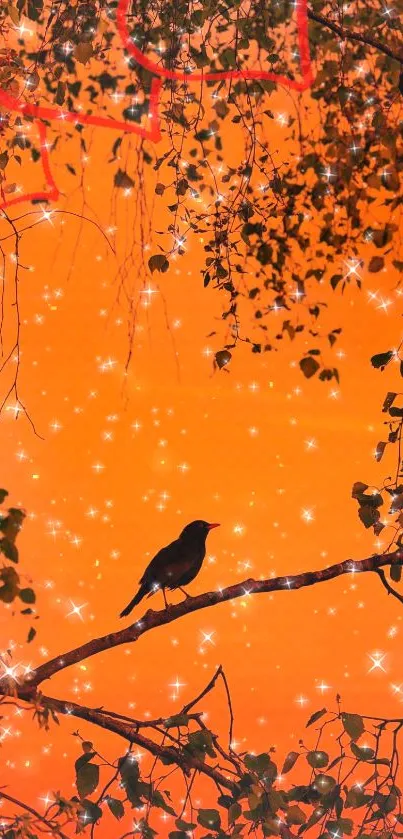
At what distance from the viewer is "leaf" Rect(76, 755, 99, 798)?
1.59m

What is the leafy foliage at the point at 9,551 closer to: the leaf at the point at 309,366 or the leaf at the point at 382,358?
the leaf at the point at 382,358

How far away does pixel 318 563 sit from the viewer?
7.06 ft

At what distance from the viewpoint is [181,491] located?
2164 millimetres

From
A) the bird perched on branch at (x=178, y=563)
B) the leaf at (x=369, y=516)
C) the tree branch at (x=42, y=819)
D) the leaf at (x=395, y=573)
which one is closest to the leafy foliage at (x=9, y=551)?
the tree branch at (x=42, y=819)

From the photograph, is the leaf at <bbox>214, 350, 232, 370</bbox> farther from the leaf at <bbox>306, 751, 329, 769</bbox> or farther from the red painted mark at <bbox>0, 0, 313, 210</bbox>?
the leaf at <bbox>306, 751, 329, 769</bbox>

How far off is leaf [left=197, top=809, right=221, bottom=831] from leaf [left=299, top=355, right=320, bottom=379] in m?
0.94

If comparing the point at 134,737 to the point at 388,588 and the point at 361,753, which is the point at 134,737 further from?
the point at 388,588

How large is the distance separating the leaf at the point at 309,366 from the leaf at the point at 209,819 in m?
0.94

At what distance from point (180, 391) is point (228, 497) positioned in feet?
0.92

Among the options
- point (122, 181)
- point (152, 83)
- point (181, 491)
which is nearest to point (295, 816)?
point (181, 491)

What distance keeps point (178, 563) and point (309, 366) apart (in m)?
0.54

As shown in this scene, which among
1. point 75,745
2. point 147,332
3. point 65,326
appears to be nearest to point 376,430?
point 147,332

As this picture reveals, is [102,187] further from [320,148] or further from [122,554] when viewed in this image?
[122,554]

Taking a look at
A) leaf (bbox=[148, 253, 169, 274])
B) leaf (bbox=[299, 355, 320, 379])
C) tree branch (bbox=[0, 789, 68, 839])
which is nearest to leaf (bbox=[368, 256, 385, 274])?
leaf (bbox=[299, 355, 320, 379])
